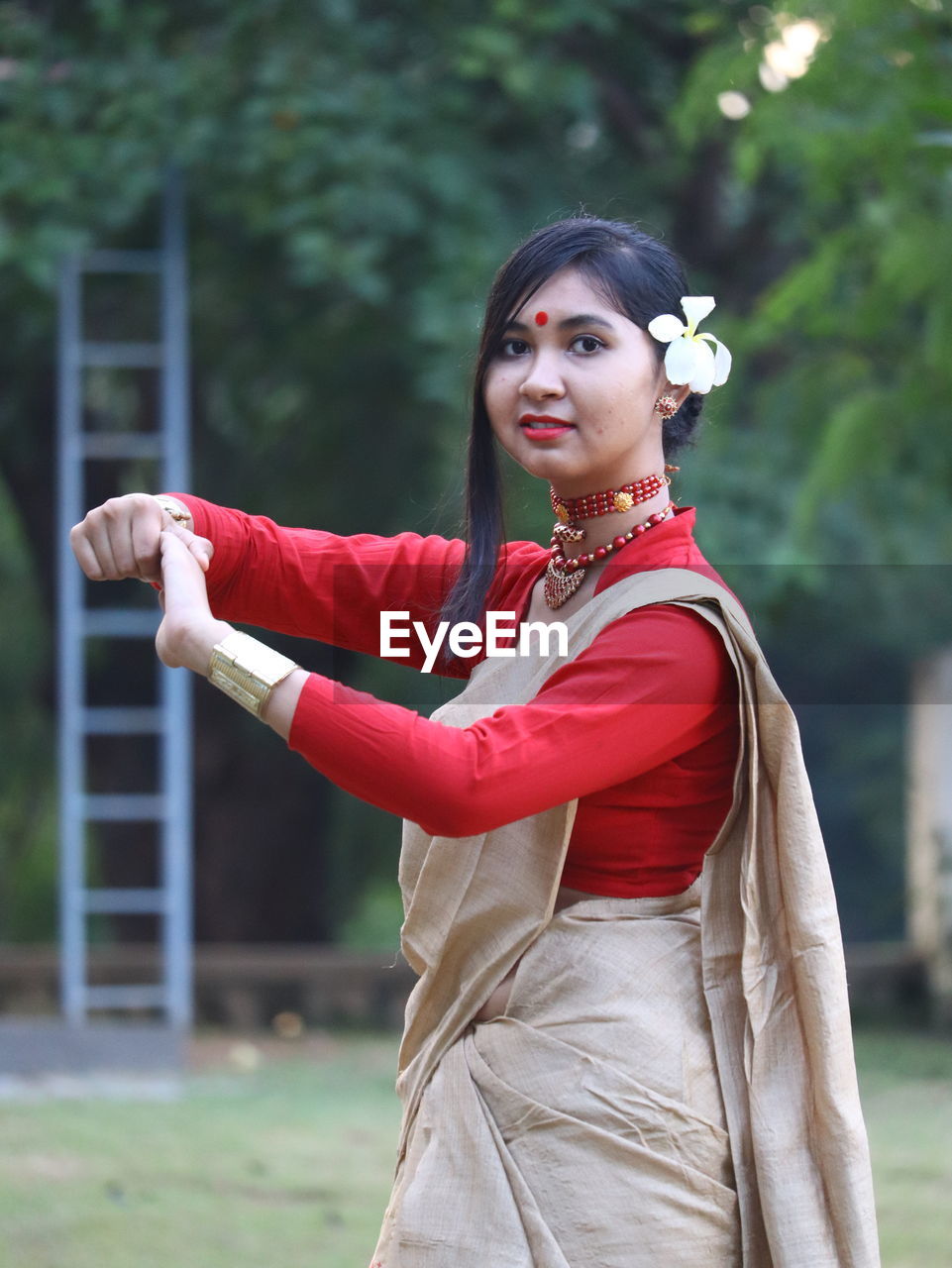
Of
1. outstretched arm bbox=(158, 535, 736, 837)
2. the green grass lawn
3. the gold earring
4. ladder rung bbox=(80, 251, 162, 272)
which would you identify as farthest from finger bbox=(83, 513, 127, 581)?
ladder rung bbox=(80, 251, 162, 272)

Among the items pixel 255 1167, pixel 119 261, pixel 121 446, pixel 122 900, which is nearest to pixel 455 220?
pixel 119 261

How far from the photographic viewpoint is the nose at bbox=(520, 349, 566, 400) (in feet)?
6.29

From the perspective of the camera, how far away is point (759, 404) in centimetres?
736

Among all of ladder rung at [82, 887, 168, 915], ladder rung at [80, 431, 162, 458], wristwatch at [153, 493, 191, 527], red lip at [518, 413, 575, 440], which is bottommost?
ladder rung at [82, 887, 168, 915]

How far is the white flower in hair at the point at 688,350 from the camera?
1959 millimetres

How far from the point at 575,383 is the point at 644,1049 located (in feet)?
2.33

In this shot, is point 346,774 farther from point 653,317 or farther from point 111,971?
point 111,971

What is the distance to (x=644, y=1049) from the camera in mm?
1875

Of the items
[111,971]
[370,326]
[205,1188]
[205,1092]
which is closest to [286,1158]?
[205,1188]

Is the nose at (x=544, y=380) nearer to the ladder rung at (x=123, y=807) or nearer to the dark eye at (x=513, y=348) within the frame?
the dark eye at (x=513, y=348)

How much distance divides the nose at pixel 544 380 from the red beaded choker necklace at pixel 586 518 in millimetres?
143

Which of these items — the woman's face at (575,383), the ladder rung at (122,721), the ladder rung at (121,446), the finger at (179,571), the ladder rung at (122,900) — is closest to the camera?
the finger at (179,571)

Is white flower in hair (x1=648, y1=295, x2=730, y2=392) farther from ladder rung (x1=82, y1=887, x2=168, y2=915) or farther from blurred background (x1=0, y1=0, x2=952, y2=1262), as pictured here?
ladder rung (x1=82, y1=887, x2=168, y2=915)

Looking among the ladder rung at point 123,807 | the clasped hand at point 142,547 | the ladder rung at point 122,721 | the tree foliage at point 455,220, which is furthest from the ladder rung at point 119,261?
the clasped hand at point 142,547
